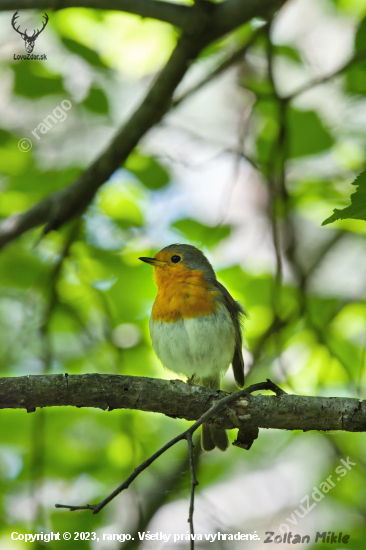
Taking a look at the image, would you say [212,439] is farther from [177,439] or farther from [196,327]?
[177,439]

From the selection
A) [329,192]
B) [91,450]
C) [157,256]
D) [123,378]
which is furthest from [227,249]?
[123,378]

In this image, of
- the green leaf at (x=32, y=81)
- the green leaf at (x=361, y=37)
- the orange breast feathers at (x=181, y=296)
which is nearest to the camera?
the green leaf at (x=361, y=37)

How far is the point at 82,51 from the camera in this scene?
4.71 metres

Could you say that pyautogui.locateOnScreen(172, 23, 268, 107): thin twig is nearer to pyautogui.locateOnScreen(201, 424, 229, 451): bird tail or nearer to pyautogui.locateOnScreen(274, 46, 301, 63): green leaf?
pyautogui.locateOnScreen(274, 46, 301, 63): green leaf

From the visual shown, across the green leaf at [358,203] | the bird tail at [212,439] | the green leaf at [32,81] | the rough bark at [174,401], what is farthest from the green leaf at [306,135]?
the green leaf at [358,203]

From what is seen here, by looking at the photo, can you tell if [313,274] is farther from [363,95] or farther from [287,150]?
[363,95]

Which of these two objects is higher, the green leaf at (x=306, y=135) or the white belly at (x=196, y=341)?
the green leaf at (x=306, y=135)

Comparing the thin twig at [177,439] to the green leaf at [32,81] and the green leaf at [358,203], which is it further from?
the green leaf at [32,81]

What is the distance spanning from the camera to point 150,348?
577 centimetres

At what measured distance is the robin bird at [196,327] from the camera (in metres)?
5.11

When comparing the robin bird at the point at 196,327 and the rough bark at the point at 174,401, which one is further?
the robin bird at the point at 196,327

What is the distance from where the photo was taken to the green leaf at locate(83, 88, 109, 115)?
495 centimetres

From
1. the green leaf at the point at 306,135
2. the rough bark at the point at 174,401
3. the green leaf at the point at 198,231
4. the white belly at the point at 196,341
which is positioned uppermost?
the green leaf at the point at 306,135

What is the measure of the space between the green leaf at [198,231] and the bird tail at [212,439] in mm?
1781
